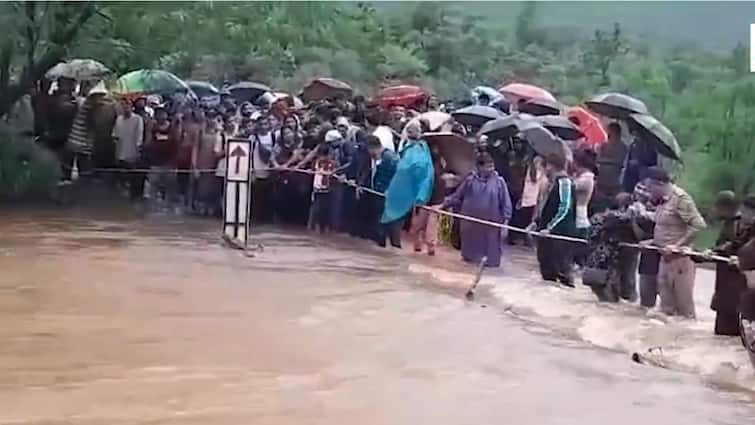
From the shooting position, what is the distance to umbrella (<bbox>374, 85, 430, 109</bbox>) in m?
20.6

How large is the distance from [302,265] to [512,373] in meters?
5.07

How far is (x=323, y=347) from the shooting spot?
9531 mm

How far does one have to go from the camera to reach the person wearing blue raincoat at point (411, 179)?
14.5 metres

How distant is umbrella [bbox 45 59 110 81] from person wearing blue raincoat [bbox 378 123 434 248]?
707 centimetres

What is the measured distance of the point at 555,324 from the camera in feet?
35.9

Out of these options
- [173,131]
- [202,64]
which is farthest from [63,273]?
[202,64]

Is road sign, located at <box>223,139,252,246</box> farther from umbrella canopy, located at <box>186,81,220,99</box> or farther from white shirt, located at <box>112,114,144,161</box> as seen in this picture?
umbrella canopy, located at <box>186,81,220,99</box>

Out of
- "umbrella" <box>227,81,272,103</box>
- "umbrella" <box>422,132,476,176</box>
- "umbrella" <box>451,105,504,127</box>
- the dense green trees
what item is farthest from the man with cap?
"umbrella" <box>227,81,272,103</box>

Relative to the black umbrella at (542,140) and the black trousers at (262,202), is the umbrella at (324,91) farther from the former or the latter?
the black umbrella at (542,140)

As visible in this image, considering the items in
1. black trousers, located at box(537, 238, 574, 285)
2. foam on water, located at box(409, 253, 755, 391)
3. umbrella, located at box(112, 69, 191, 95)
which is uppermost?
umbrella, located at box(112, 69, 191, 95)

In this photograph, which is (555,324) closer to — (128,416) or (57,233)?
(128,416)

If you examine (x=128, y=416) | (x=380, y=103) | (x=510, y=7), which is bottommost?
(x=128, y=416)

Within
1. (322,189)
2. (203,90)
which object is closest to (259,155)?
(322,189)

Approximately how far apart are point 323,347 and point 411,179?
5.24m
